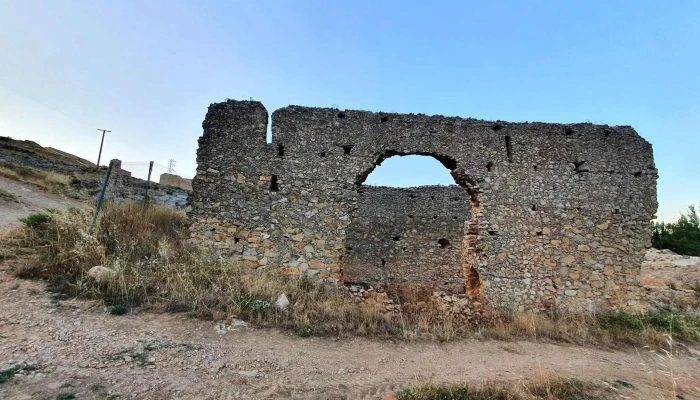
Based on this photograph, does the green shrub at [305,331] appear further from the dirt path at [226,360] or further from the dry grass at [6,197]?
the dry grass at [6,197]

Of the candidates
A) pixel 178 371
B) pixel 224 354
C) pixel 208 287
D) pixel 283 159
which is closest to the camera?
pixel 178 371

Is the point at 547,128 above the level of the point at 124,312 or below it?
above

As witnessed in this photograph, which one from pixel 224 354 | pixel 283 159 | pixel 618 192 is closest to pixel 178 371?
pixel 224 354

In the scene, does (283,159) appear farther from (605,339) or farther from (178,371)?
(605,339)

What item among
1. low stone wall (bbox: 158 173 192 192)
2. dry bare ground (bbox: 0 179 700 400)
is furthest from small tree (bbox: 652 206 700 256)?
low stone wall (bbox: 158 173 192 192)

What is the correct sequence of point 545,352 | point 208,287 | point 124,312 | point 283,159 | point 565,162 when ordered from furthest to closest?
point 565,162 → point 283,159 → point 208,287 → point 545,352 → point 124,312

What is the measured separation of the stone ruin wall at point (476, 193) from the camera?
753 cm

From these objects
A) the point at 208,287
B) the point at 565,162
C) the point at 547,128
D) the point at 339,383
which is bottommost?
the point at 339,383

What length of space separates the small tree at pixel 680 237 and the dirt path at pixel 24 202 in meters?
26.6

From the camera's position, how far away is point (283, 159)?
7.75 meters

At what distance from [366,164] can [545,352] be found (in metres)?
4.56

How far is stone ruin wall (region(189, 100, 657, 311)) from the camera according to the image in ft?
24.7

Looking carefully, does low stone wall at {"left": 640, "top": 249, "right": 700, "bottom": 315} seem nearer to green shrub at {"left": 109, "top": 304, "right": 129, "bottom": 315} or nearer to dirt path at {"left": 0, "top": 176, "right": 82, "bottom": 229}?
green shrub at {"left": 109, "top": 304, "right": 129, "bottom": 315}

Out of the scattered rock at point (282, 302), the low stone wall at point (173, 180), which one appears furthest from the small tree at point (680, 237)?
the low stone wall at point (173, 180)
